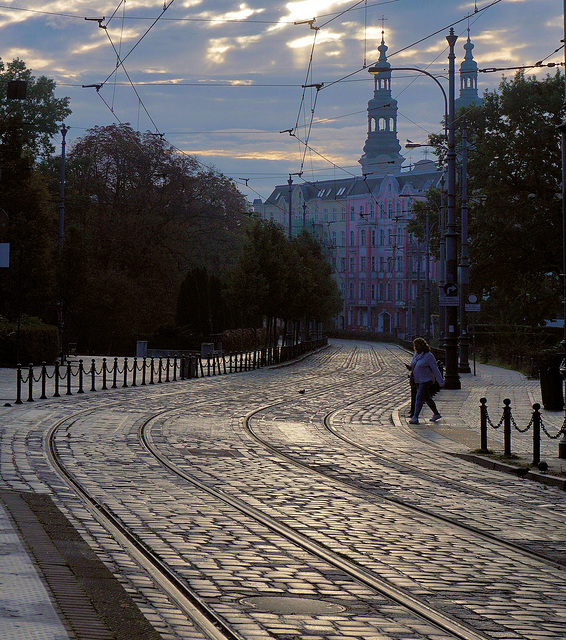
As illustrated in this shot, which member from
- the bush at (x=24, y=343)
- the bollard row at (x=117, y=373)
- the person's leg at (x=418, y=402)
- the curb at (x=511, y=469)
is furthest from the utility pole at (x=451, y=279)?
the bush at (x=24, y=343)

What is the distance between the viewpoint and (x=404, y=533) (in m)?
8.19

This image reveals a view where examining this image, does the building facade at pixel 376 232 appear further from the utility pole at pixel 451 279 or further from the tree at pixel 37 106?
the utility pole at pixel 451 279

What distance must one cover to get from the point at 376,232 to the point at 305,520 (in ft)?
362

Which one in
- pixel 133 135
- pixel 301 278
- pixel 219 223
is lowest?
pixel 301 278

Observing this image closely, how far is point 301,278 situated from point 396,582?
141 feet

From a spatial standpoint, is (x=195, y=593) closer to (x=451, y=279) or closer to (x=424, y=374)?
(x=424, y=374)

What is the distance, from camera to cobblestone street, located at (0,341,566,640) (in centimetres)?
559

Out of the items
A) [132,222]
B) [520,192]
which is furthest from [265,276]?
[132,222]

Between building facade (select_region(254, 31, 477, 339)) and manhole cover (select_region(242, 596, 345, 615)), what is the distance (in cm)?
10068

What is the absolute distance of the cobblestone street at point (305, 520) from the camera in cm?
559

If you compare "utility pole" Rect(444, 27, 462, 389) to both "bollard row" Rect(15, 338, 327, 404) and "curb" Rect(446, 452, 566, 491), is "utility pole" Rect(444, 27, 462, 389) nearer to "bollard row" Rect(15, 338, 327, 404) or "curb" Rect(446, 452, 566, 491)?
"bollard row" Rect(15, 338, 327, 404)

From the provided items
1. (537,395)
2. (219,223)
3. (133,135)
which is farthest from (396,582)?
(219,223)

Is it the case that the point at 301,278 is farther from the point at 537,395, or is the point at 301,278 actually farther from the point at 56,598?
the point at 56,598

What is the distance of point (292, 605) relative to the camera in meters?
5.75
